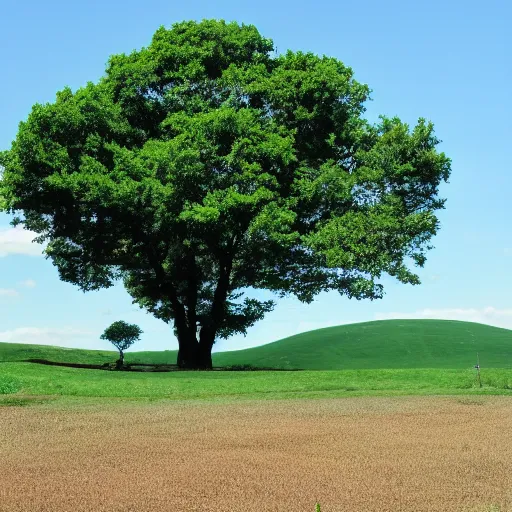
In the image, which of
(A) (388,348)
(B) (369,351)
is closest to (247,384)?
(B) (369,351)

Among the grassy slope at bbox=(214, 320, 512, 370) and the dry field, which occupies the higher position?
the grassy slope at bbox=(214, 320, 512, 370)

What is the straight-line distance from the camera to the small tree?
149 ft

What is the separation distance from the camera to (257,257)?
40.6 metres

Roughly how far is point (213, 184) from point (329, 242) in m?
6.85

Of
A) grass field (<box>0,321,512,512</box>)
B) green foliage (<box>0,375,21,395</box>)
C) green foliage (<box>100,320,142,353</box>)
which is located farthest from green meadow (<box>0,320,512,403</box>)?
green foliage (<box>100,320,142,353</box>)

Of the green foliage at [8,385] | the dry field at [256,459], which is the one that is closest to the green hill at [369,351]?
the green foliage at [8,385]

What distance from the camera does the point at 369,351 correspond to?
171ft

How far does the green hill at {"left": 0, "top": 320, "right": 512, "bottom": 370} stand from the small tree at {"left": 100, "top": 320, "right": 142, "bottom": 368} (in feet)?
21.7

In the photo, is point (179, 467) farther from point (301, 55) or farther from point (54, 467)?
point (301, 55)

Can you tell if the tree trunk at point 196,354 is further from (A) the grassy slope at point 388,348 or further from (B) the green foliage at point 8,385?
(B) the green foliage at point 8,385

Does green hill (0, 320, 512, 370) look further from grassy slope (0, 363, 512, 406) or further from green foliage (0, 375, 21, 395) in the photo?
green foliage (0, 375, 21, 395)

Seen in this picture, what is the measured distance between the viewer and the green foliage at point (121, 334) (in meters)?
45.3

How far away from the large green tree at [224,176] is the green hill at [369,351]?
8753 mm

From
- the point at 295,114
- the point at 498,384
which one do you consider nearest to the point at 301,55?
the point at 295,114
